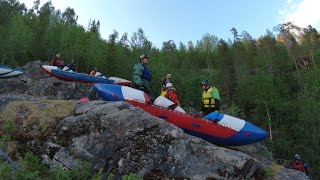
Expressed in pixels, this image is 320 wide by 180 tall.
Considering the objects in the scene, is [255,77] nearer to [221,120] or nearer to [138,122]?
[221,120]

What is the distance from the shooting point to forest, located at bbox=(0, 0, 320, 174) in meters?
33.1

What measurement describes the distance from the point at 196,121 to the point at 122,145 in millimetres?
2733

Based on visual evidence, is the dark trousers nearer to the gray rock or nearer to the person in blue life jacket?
the person in blue life jacket

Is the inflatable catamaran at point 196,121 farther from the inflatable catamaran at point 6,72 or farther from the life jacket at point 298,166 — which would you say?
the inflatable catamaran at point 6,72

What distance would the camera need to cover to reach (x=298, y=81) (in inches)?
1676

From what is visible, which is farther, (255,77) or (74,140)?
(255,77)

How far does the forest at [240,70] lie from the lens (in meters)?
33.1

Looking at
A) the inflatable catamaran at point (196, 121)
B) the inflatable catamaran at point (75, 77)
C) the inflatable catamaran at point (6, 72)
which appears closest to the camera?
the inflatable catamaran at point (196, 121)

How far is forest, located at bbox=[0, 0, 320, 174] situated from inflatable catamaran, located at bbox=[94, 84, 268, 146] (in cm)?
2141

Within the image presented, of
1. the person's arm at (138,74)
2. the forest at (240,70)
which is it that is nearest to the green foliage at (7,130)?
the person's arm at (138,74)

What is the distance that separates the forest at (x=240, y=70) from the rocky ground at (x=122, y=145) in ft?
79.1

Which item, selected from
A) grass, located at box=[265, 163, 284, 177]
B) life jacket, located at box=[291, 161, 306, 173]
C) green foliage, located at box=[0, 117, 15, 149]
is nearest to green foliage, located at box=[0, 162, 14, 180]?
green foliage, located at box=[0, 117, 15, 149]

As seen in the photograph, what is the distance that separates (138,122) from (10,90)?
45.1 ft

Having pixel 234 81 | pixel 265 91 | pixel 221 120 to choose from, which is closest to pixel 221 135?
pixel 221 120
